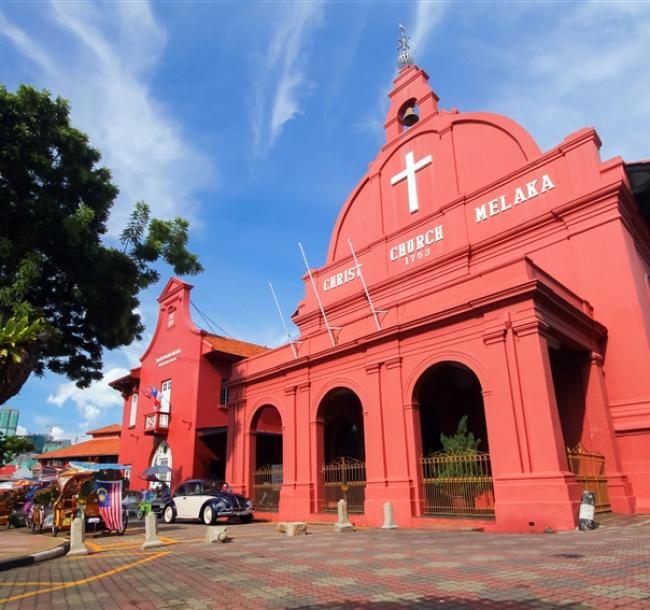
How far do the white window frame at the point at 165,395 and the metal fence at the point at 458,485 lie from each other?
690 inches

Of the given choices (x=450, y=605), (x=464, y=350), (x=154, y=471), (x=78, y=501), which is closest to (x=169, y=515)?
(x=78, y=501)

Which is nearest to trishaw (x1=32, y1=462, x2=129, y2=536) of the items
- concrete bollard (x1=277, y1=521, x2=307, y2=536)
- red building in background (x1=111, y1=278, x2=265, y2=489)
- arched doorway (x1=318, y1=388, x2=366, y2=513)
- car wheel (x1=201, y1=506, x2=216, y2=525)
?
car wheel (x1=201, y1=506, x2=216, y2=525)

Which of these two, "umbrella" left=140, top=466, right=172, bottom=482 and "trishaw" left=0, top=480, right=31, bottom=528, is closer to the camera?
"trishaw" left=0, top=480, right=31, bottom=528

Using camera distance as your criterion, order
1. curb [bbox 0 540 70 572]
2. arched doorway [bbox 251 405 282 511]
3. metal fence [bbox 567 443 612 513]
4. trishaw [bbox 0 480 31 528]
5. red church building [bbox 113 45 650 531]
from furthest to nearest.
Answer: trishaw [bbox 0 480 31 528]
arched doorway [bbox 251 405 282 511]
red church building [bbox 113 45 650 531]
metal fence [bbox 567 443 612 513]
curb [bbox 0 540 70 572]

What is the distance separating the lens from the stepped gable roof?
26.5 meters

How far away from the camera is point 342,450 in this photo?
2148 centimetres

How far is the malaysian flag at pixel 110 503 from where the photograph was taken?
1404 centimetres

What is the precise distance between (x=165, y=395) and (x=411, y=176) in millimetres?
17463

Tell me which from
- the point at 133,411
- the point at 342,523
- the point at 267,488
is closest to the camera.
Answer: the point at 342,523

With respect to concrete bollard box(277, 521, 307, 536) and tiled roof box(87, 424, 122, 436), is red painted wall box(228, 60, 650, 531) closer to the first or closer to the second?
concrete bollard box(277, 521, 307, 536)

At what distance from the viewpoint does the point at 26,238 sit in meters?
14.2

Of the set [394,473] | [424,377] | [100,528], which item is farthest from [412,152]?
[100,528]

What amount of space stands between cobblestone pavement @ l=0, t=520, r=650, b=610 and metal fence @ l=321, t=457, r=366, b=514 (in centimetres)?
510

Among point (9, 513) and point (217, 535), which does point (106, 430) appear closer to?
point (9, 513)
